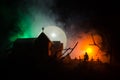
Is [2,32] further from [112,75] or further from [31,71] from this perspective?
[112,75]

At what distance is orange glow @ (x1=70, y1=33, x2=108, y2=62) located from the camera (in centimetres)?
3964

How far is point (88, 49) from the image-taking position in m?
40.9

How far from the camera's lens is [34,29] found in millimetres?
44406

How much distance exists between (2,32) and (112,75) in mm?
24445

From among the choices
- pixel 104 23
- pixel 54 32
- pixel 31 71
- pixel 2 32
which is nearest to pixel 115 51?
pixel 104 23

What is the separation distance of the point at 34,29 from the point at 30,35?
2.58m

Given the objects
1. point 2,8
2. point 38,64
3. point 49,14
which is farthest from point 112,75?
point 2,8

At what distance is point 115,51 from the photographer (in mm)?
45375

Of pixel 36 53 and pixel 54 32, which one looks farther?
pixel 54 32

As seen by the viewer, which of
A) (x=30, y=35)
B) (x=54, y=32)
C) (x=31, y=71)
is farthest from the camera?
(x=30, y=35)

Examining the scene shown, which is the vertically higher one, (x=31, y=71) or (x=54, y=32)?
(x=54, y=32)

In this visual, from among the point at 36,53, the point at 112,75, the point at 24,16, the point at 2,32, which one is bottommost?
the point at 112,75

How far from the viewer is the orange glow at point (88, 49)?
39.6 m

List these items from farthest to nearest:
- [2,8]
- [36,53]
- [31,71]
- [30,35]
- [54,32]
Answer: [2,8] < [30,35] < [54,32] < [36,53] < [31,71]
